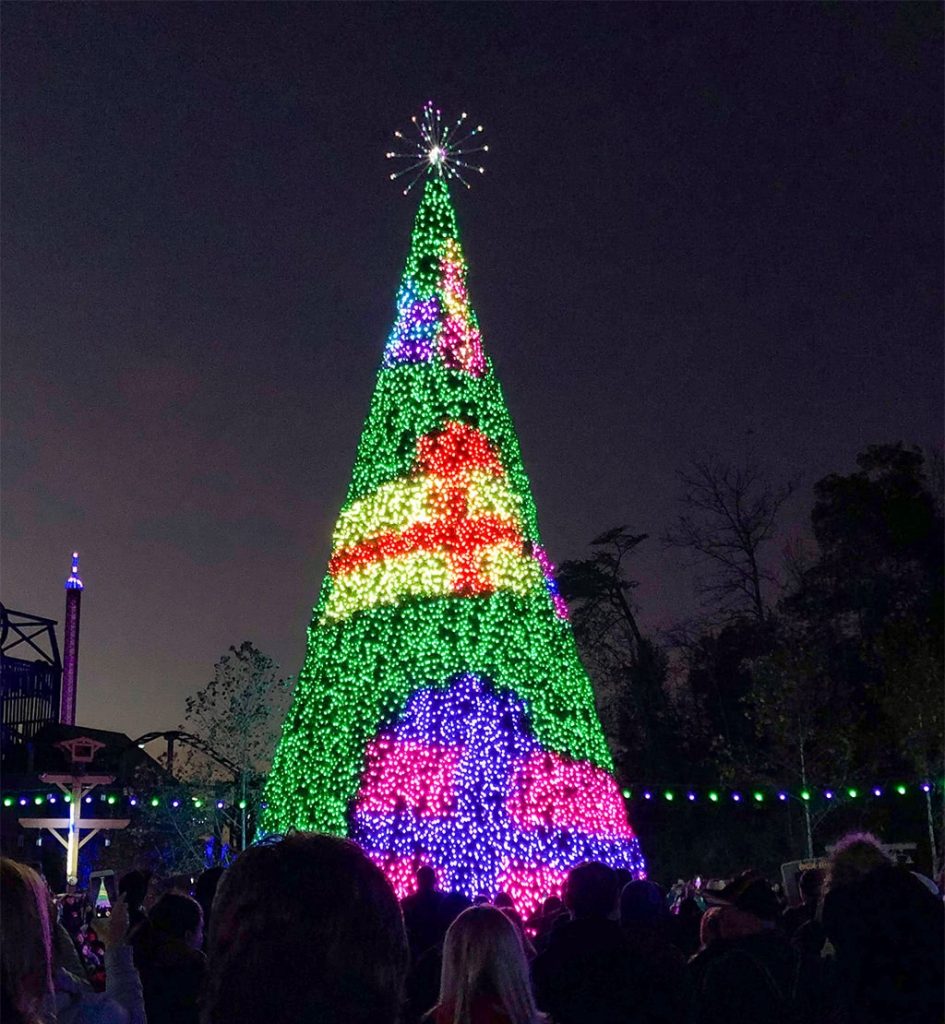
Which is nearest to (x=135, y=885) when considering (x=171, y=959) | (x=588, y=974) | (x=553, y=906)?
(x=171, y=959)

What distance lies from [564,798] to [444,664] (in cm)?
234

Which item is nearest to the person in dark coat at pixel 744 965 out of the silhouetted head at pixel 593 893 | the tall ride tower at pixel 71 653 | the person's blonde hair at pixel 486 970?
the silhouetted head at pixel 593 893

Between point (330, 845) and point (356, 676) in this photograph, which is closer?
point (330, 845)

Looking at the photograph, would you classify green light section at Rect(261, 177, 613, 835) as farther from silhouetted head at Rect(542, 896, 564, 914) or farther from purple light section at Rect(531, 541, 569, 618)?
silhouetted head at Rect(542, 896, 564, 914)

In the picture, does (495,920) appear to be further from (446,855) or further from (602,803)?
(602,803)

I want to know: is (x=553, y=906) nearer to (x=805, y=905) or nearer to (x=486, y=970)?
(x=805, y=905)

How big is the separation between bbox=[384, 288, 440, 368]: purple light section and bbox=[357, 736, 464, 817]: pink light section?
17.6 feet

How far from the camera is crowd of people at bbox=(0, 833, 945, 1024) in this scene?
6.38ft

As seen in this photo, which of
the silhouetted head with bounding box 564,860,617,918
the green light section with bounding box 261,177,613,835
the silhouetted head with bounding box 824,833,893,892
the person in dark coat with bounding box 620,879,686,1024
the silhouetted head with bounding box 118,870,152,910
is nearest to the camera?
A: the person in dark coat with bounding box 620,879,686,1024

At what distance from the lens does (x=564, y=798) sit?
49.1 feet

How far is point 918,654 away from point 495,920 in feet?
79.9

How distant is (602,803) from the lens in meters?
15.5

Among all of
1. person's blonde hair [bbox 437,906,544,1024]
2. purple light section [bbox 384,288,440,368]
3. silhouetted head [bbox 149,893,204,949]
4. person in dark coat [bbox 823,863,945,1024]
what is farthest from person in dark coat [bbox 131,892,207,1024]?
purple light section [bbox 384,288,440,368]

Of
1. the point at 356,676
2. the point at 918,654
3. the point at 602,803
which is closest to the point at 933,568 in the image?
the point at 918,654
